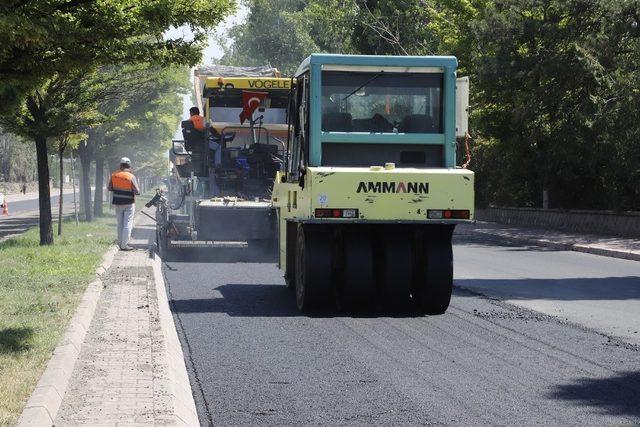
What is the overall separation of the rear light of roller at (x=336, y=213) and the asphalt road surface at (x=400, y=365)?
3.90 feet

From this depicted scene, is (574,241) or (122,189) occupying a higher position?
(122,189)

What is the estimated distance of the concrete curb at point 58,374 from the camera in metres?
7.04

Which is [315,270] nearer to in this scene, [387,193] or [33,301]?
[387,193]

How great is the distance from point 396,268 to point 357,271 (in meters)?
0.49

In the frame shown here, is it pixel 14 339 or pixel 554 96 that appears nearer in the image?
pixel 14 339

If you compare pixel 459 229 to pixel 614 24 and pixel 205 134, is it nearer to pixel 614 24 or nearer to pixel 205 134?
pixel 614 24

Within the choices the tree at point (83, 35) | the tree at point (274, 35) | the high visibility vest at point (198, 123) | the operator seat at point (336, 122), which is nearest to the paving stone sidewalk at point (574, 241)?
the high visibility vest at point (198, 123)

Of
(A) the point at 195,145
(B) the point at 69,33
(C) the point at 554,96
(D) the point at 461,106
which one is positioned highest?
(C) the point at 554,96

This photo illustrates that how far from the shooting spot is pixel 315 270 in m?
13.4

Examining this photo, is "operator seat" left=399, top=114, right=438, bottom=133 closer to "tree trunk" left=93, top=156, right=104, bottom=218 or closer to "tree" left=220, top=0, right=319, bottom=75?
"tree trunk" left=93, top=156, right=104, bottom=218

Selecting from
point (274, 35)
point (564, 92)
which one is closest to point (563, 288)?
point (564, 92)

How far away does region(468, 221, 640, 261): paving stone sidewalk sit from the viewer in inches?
1004

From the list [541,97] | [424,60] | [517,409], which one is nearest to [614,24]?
[541,97]

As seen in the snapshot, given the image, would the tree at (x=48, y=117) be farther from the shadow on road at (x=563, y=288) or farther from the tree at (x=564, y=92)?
the tree at (x=564, y=92)
